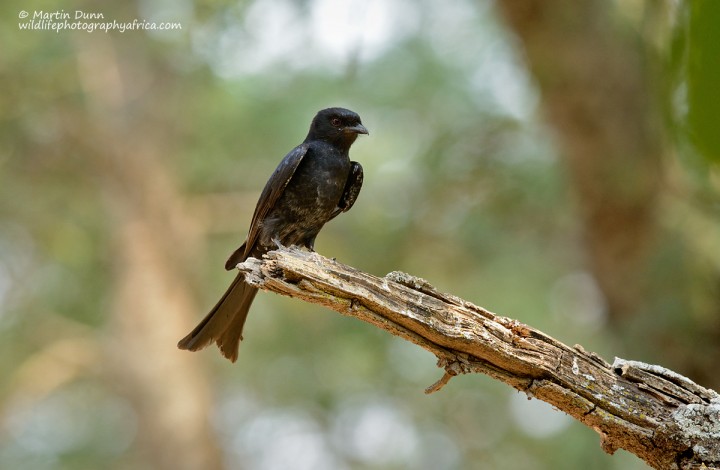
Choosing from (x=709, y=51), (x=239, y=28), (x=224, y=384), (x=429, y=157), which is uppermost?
(x=429, y=157)

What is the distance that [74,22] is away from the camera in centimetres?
856

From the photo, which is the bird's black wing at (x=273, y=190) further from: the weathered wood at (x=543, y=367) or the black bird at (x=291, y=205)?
the weathered wood at (x=543, y=367)

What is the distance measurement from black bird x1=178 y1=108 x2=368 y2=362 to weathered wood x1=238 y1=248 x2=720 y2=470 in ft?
3.72

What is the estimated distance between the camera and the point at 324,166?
151 inches

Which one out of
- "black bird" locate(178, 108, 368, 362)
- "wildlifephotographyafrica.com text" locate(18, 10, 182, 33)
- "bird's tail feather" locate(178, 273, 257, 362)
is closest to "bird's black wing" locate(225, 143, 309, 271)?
"black bird" locate(178, 108, 368, 362)

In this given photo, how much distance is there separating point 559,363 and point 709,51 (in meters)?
2.07

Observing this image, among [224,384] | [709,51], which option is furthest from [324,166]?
[224,384]

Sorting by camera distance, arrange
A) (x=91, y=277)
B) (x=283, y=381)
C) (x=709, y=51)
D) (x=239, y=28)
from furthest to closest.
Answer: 1. (x=283, y=381)
2. (x=91, y=277)
3. (x=239, y=28)
4. (x=709, y=51)

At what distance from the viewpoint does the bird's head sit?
4.00 m

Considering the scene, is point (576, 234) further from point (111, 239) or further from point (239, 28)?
point (111, 239)

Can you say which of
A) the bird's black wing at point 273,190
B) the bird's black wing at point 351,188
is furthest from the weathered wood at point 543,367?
the bird's black wing at point 351,188

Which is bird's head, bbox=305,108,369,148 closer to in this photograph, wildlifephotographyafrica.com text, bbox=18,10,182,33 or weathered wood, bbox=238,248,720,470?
weathered wood, bbox=238,248,720,470

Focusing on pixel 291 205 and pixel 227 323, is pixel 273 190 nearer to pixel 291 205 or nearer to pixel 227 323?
pixel 291 205

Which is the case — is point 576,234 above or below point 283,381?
above
